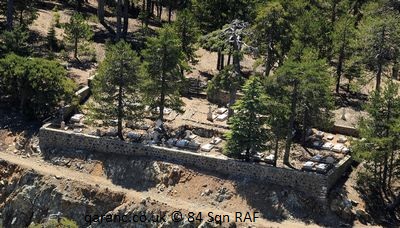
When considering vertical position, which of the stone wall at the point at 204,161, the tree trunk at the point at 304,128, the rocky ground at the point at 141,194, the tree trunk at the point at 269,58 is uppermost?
the tree trunk at the point at 269,58

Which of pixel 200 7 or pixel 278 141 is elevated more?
pixel 200 7

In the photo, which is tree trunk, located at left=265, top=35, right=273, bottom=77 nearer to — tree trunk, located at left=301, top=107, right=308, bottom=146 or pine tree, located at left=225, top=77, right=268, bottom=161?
tree trunk, located at left=301, top=107, right=308, bottom=146

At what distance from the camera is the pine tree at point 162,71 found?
55.1 metres

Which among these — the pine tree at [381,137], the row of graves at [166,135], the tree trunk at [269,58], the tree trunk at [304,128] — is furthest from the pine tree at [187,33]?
the pine tree at [381,137]

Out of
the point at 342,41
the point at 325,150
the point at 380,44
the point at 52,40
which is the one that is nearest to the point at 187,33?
the point at 342,41

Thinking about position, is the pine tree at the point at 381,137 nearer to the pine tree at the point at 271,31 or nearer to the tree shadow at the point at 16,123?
the pine tree at the point at 271,31

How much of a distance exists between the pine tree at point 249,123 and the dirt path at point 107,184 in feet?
16.8

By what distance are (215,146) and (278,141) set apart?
512cm

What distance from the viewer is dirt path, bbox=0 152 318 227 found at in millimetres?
48375

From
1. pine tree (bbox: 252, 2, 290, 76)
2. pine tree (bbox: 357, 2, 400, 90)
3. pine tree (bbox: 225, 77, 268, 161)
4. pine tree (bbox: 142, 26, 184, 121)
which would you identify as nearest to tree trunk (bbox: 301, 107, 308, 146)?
pine tree (bbox: 225, 77, 268, 161)

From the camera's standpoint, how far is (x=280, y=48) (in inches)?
2506

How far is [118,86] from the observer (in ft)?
178

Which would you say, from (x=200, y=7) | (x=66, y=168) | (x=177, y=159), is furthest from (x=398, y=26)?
(x=66, y=168)

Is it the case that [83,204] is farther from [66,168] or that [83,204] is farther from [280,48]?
[280,48]
